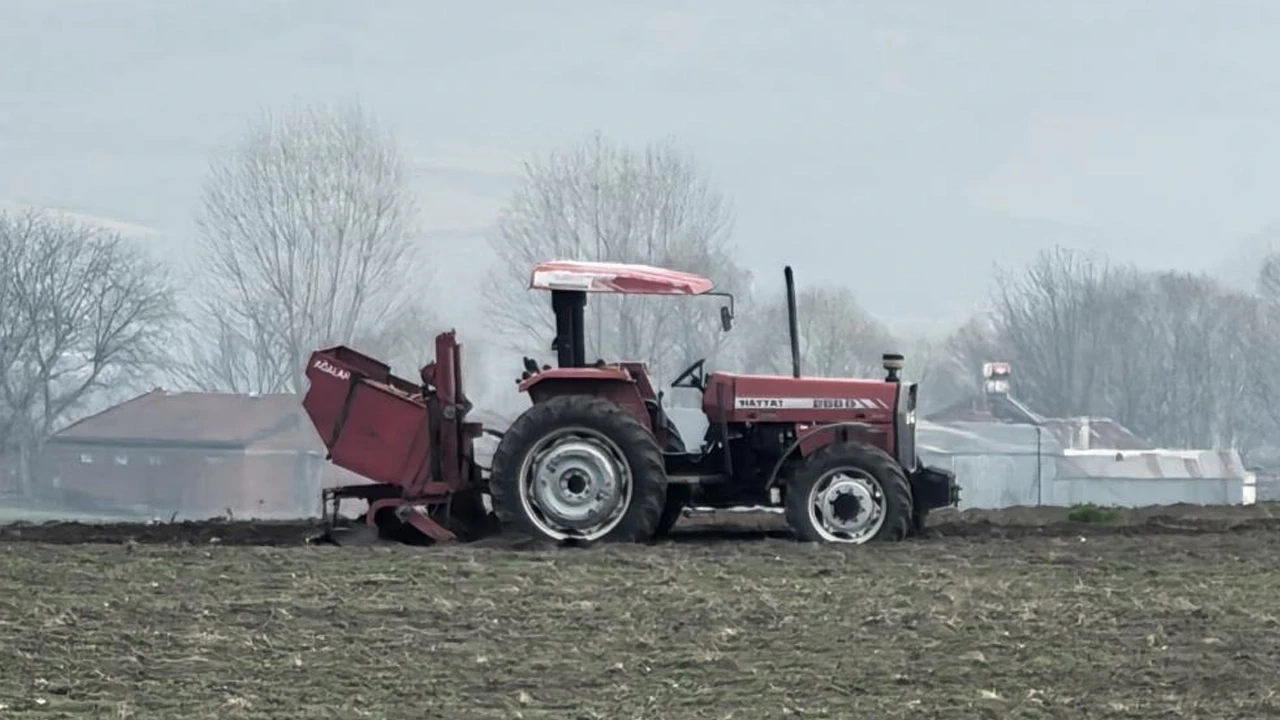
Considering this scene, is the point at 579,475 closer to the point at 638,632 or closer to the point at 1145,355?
the point at 638,632

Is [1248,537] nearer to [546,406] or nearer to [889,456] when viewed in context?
[889,456]

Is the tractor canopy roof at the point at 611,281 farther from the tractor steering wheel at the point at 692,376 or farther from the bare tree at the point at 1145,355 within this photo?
the bare tree at the point at 1145,355

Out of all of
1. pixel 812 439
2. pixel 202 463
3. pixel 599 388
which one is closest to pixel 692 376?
pixel 599 388

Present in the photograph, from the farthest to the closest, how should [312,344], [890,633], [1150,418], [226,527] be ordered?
[1150,418]
[312,344]
[226,527]
[890,633]

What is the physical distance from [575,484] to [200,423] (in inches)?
860

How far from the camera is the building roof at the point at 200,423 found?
107 feet

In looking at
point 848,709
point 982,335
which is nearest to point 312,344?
point 982,335

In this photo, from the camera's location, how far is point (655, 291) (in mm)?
12945

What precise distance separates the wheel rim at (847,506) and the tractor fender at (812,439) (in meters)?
0.31

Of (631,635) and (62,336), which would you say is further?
(62,336)

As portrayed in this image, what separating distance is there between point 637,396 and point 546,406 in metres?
0.70

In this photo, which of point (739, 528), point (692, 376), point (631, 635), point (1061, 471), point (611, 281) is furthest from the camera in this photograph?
point (1061, 471)

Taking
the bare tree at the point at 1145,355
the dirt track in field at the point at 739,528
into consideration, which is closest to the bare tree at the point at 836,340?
the bare tree at the point at 1145,355

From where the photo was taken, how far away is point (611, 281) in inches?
514
